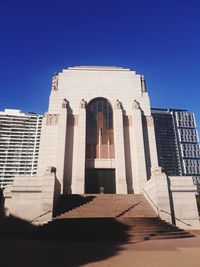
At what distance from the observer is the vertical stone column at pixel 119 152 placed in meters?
26.5

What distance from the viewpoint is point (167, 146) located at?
366 feet

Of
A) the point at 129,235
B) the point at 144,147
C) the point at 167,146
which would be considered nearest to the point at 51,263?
the point at 129,235

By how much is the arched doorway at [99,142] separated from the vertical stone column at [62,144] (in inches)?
118

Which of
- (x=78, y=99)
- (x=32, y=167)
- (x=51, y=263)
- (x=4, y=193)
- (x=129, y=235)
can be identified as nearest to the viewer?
(x=51, y=263)

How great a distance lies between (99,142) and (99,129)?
1.86 m

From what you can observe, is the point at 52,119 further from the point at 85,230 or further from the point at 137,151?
the point at 85,230

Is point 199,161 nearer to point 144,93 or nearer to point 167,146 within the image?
point 167,146

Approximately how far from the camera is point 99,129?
98.4 feet

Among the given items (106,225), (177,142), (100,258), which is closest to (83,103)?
(106,225)

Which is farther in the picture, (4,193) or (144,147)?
(144,147)

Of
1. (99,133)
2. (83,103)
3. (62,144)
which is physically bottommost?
(62,144)

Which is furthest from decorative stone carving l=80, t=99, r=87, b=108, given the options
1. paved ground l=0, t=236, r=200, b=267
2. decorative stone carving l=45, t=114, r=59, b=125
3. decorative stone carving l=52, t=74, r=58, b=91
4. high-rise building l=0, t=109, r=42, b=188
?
high-rise building l=0, t=109, r=42, b=188

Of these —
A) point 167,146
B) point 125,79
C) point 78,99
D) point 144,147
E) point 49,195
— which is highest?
point 167,146

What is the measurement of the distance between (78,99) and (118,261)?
84.7 feet
